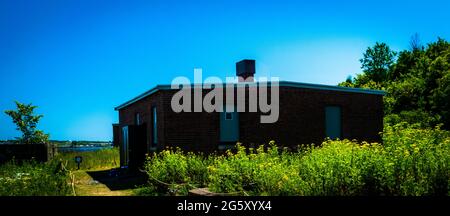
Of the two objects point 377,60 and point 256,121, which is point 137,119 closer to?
point 256,121

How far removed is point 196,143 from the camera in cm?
1753

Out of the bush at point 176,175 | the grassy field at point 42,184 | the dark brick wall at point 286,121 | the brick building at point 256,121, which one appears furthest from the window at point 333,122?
the grassy field at point 42,184

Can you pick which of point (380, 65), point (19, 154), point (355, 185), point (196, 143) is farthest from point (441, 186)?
point (380, 65)

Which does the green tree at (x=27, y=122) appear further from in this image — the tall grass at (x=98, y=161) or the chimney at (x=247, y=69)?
the chimney at (x=247, y=69)

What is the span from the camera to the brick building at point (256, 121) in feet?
57.2

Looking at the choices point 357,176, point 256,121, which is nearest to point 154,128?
point 256,121

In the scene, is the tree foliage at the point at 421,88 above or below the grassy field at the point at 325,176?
above

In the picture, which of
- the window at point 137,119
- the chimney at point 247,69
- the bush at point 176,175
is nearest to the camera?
the bush at point 176,175

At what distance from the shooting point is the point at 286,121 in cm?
1911

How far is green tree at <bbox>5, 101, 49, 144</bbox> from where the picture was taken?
38.0 meters

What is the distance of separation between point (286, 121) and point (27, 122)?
2850 centimetres

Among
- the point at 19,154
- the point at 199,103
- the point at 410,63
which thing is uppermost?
the point at 410,63
